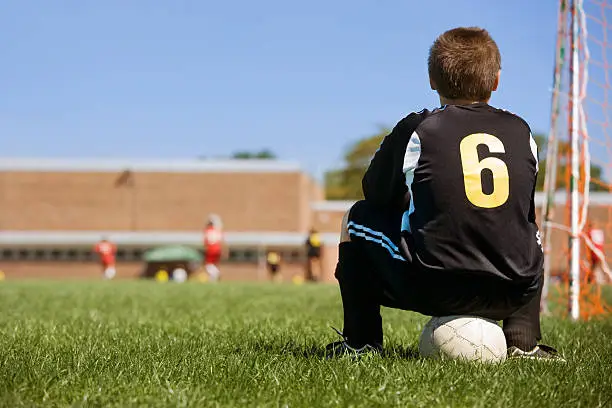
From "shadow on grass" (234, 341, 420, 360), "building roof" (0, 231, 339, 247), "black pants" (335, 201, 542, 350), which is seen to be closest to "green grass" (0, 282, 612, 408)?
"shadow on grass" (234, 341, 420, 360)

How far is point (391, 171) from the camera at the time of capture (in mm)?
3777

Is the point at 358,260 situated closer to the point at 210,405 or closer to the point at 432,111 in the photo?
the point at 432,111

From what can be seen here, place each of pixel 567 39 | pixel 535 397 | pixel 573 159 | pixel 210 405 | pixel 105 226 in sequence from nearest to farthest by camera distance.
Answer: pixel 210 405 < pixel 535 397 < pixel 573 159 < pixel 567 39 < pixel 105 226

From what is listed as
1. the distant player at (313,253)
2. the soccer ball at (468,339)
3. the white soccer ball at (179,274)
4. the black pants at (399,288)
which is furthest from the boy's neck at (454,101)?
the white soccer ball at (179,274)

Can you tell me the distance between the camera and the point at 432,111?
3.74m

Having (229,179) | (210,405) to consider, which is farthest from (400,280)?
(229,179)

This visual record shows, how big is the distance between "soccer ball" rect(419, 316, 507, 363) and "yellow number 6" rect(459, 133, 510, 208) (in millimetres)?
643

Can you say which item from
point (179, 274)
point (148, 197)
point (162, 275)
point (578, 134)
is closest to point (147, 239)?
point (148, 197)

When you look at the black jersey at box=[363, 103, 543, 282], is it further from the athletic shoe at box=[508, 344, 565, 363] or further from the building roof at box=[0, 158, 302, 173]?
the building roof at box=[0, 158, 302, 173]

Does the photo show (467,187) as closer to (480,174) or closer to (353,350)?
(480,174)

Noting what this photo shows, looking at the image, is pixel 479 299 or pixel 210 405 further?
pixel 479 299

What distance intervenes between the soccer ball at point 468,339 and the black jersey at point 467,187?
0.34 meters

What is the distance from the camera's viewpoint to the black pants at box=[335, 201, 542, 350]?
3701mm

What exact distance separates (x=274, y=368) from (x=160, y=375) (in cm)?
56
